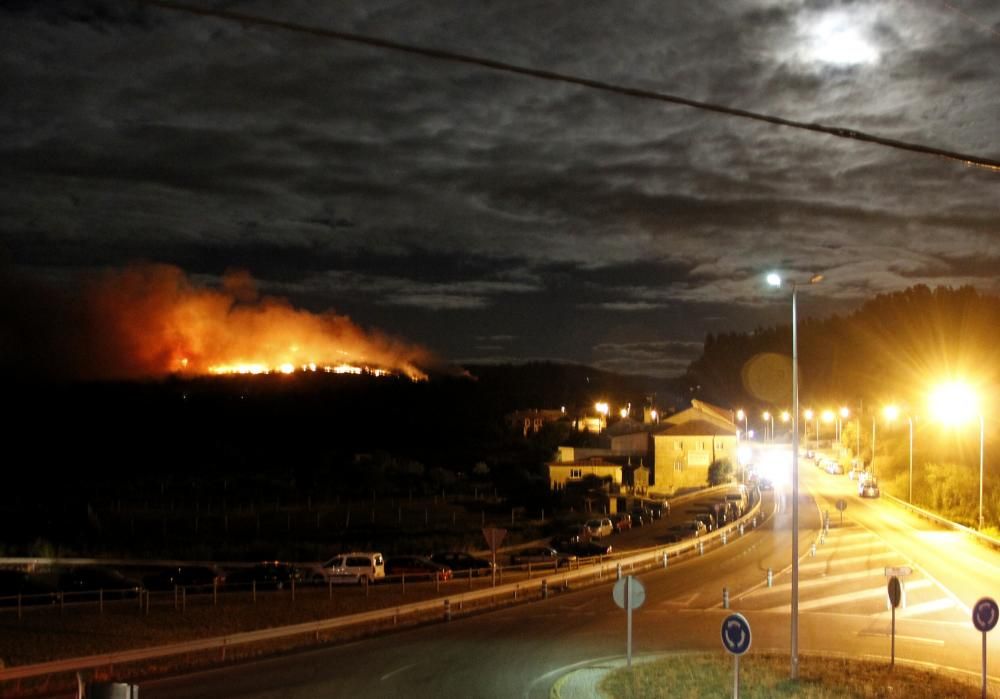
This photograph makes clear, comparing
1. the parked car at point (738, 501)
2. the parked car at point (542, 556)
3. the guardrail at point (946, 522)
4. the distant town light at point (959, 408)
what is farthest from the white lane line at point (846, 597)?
the distant town light at point (959, 408)

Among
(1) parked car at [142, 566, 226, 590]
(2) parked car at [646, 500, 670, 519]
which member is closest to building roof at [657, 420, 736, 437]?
(2) parked car at [646, 500, 670, 519]

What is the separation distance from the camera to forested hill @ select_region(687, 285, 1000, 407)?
140250 mm

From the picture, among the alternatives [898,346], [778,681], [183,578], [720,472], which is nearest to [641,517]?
[720,472]

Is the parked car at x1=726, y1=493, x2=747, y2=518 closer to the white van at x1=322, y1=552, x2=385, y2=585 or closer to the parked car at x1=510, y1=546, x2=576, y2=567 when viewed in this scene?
the parked car at x1=510, y1=546, x2=576, y2=567

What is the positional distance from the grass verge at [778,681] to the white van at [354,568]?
17.1 m

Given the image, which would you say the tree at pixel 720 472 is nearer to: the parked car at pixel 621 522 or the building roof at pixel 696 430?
the building roof at pixel 696 430

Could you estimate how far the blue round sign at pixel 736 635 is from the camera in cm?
1335

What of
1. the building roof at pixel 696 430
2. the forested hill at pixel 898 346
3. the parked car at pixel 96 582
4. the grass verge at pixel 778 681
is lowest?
the parked car at pixel 96 582

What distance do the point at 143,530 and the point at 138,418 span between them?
8501cm

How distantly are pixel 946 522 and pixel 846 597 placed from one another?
2469 cm

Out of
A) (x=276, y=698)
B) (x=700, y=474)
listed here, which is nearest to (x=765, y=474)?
(x=700, y=474)

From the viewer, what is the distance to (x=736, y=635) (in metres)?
13.4

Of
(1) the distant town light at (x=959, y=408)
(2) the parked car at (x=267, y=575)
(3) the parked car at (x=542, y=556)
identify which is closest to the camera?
(2) the parked car at (x=267, y=575)

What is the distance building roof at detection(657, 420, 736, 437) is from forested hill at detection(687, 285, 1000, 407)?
2283 inches
